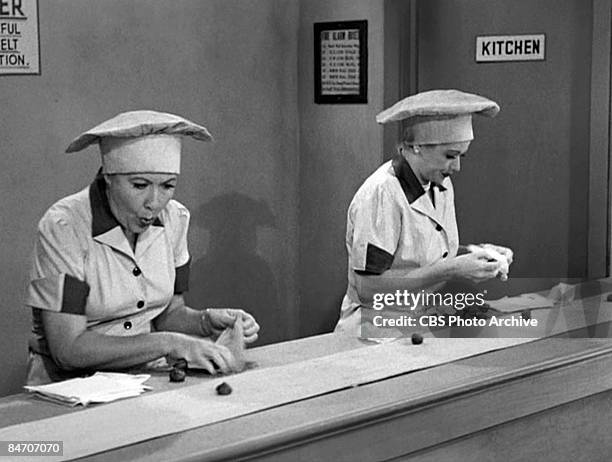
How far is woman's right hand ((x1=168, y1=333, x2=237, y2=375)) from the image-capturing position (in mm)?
2529

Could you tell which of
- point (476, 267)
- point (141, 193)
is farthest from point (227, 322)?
point (476, 267)

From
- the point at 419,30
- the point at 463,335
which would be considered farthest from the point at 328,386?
the point at 419,30

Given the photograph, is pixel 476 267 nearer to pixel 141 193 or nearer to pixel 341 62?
pixel 141 193

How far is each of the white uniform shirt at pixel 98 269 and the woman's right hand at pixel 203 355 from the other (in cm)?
28

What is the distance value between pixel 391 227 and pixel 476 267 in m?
0.28

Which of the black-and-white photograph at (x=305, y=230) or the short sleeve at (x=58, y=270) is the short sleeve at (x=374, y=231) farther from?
the short sleeve at (x=58, y=270)

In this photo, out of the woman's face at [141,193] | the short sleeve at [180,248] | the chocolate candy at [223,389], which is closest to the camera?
the chocolate candy at [223,389]

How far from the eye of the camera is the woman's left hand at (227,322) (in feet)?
8.87

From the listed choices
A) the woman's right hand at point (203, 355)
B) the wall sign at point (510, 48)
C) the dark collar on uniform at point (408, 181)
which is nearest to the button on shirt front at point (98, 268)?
the woman's right hand at point (203, 355)

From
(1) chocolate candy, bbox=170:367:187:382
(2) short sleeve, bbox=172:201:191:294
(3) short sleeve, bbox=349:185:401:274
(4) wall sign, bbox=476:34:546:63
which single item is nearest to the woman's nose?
(2) short sleeve, bbox=172:201:191:294

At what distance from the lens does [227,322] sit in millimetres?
2789

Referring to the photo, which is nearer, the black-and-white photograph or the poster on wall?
the black-and-white photograph

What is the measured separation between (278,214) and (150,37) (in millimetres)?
1062

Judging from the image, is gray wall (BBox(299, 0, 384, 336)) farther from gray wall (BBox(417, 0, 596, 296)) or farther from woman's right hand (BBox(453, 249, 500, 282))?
woman's right hand (BBox(453, 249, 500, 282))
